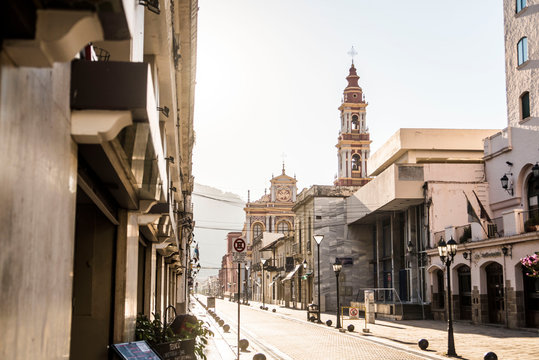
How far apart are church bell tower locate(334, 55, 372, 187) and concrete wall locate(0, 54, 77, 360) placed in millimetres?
77320

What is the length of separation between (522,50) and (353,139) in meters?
48.4

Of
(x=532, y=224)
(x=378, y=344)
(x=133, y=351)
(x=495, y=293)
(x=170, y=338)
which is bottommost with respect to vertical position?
(x=378, y=344)

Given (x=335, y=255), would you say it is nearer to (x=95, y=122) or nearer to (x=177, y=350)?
(x=177, y=350)

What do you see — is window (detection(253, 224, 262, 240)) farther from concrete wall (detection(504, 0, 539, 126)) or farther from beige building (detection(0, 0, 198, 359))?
beige building (detection(0, 0, 198, 359))

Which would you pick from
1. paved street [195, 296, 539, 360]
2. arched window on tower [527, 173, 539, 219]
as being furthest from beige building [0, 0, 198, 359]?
arched window on tower [527, 173, 539, 219]

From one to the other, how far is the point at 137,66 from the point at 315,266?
174 ft

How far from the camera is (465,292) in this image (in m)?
33.8

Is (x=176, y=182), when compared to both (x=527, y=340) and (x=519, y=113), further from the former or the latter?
(x=519, y=113)

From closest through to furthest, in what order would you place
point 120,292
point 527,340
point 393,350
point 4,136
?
point 4,136 < point 120,292 < point 393,350 < point 527,340

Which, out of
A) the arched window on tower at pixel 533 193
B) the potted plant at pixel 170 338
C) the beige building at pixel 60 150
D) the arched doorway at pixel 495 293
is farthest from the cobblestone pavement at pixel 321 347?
the beige building at pixel 60 150

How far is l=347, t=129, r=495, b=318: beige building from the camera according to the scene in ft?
122

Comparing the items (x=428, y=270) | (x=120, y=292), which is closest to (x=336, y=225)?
(x=428, y=270)

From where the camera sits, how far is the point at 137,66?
12.6 ft

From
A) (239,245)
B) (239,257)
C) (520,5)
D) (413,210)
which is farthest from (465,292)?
(239,257)
